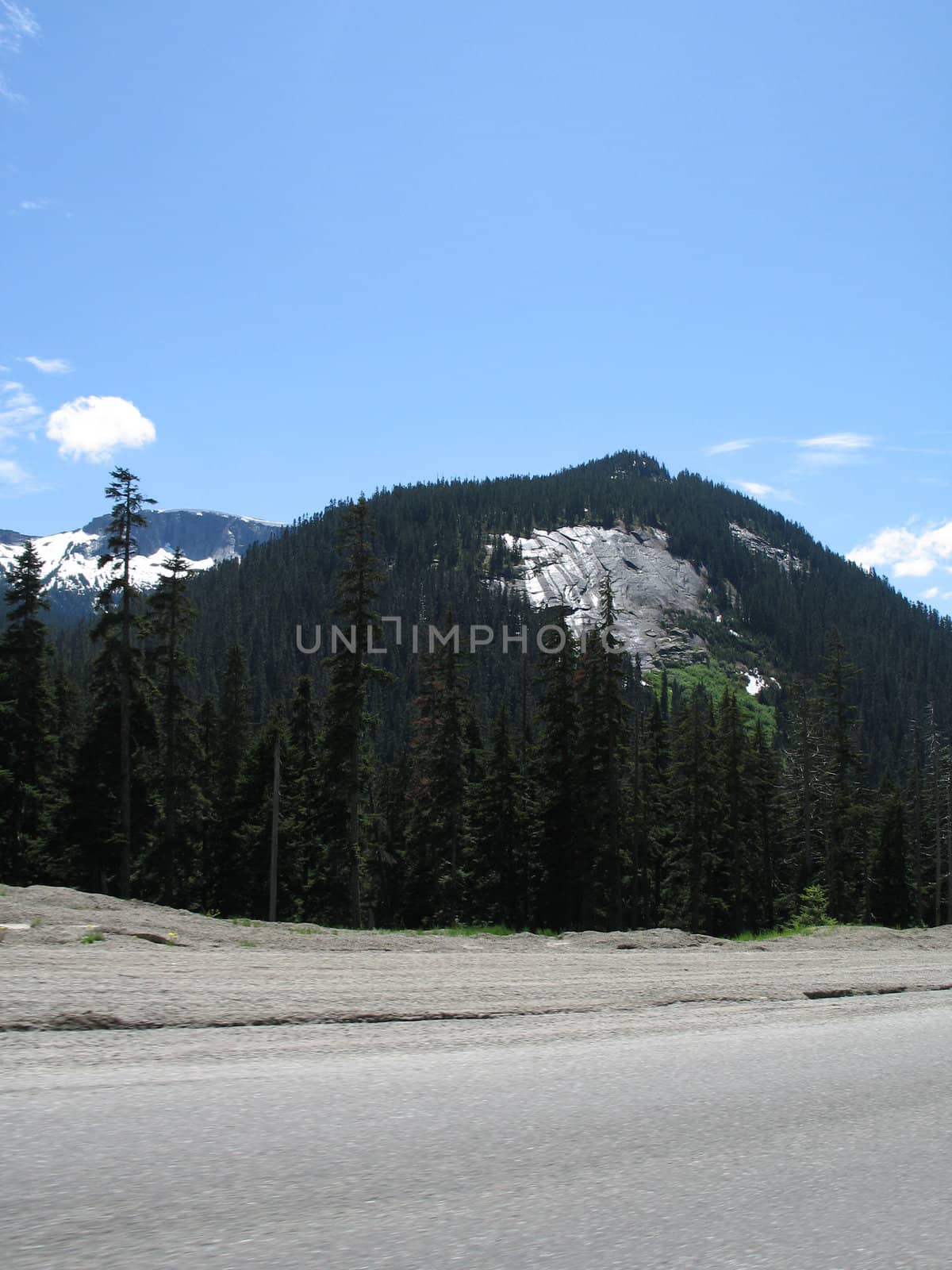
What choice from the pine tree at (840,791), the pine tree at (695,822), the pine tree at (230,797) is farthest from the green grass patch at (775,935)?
the pine tree at (230,797)

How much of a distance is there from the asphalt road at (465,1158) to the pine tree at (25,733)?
3331cm

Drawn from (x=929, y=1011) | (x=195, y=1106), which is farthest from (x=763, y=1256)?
(x=929, y=1011)

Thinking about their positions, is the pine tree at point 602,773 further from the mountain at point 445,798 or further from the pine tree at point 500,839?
the pine tree at point 500,839

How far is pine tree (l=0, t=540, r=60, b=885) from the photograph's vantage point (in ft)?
119

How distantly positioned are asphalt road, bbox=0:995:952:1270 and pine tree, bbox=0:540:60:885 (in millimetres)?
33310

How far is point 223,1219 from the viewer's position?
142 inches

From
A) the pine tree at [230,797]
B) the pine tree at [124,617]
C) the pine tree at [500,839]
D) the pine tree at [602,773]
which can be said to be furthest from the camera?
the pine tree at [230,797]

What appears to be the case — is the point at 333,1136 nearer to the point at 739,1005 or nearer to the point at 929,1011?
the point at 739,1005

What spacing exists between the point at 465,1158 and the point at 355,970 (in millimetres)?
7394

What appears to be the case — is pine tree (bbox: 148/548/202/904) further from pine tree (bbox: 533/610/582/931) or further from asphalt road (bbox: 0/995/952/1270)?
asphalt road (bbox: 0/995/952/1270)

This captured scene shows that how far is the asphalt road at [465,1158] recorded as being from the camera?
3520 millimetres

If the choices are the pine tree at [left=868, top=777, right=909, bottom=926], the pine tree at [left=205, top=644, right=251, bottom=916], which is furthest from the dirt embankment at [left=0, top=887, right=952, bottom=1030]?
the pine tree at [left=868, top=777, right=909, bottom=926]

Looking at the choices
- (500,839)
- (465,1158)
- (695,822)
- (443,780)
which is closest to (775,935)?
(443,780)

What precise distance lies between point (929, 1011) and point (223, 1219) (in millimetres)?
8415
